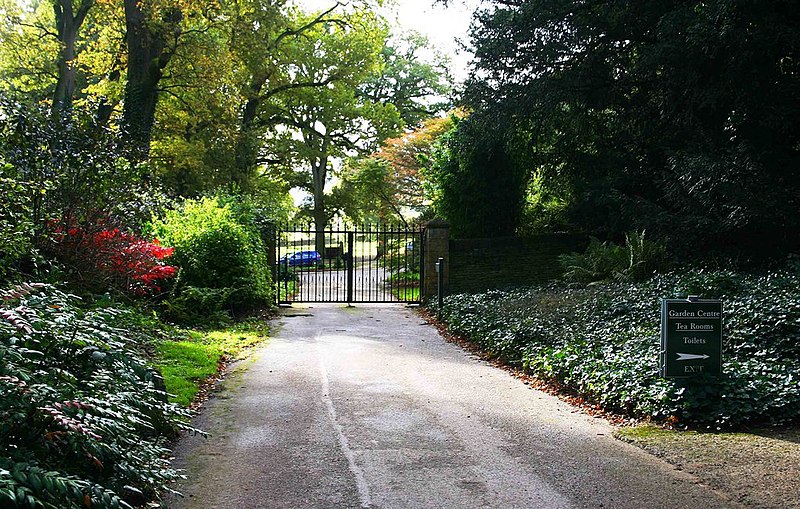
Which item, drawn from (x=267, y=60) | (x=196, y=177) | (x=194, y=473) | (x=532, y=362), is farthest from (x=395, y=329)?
(x=267, y=60)

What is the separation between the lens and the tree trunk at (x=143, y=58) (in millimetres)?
17859

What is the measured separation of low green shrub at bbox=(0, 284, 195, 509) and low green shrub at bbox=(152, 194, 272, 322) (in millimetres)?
8603

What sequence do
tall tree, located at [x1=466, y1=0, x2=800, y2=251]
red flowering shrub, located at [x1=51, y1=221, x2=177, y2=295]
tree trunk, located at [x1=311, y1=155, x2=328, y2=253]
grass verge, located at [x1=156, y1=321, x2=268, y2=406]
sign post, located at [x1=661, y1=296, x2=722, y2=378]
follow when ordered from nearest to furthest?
sign post, located at [x1=661, y1=296, x2=722, y2=378] < grass verge, located at [x1=156, y1=321, x2=268, y2=406] < red flowering shrub, located at [x1=51, y1=221, x2=177, y2=295] < tall tree, located at [x1=466, y1=0, x2=800, y2=251] < tree trunk, located at [x1=311, y1=155, x2=328, y2=253]

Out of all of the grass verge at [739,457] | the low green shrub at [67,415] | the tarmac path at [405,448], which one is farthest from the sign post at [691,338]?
the low green shrub at [67,415]

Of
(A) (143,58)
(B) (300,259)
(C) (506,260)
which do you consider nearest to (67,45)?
(A) (143,58)

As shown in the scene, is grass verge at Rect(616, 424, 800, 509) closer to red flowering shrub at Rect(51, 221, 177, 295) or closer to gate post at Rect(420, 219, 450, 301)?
red flowering shrub at Rect(51, 221, 177, 295)

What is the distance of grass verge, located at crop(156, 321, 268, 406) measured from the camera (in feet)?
24.9

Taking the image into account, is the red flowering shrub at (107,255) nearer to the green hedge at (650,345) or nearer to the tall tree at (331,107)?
the green hedge at (650,345)

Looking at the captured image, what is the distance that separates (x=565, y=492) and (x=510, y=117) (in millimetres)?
13025

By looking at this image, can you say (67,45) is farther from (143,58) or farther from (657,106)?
(657,106)

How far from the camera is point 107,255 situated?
9.95m

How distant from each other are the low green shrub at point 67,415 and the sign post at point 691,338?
4.71 meters

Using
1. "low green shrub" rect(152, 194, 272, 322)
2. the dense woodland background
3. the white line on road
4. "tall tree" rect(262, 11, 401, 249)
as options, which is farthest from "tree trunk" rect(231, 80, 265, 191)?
the white line on road

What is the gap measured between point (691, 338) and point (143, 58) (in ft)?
53.3
